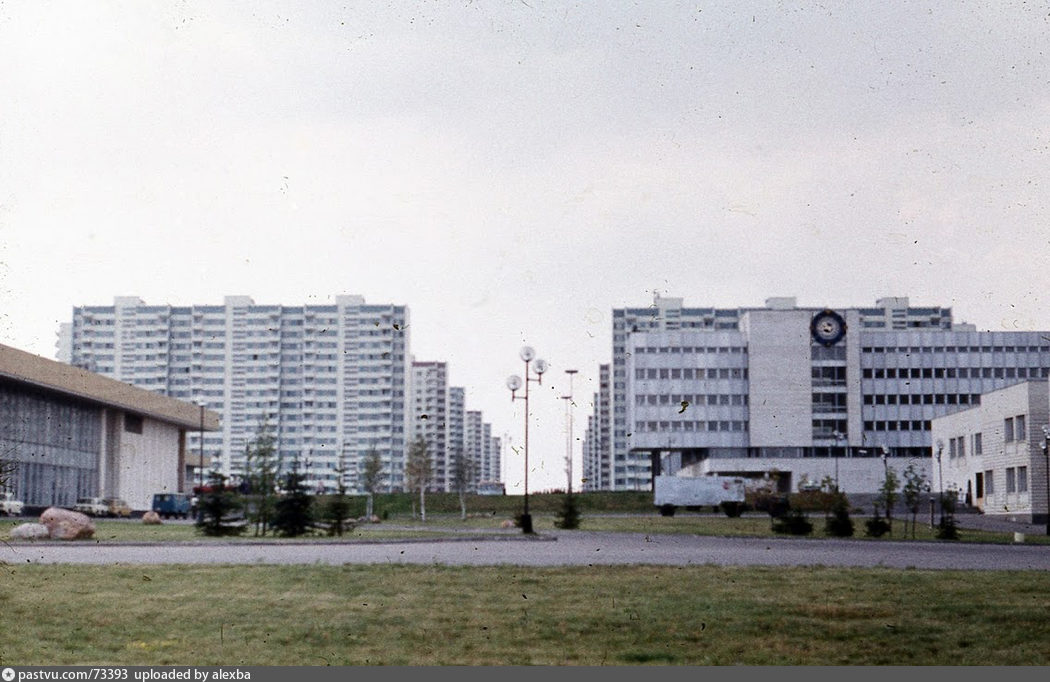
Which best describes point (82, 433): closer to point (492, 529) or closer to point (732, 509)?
point (492, 529)

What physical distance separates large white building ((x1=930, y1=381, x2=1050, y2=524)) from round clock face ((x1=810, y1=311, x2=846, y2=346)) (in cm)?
3939

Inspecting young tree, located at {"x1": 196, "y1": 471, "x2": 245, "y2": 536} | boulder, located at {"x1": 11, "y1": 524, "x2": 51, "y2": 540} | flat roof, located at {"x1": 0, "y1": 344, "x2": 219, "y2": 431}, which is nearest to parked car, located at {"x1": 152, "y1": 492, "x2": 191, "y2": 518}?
flat roof, located at {"x1": 0, "y1": 344, "x2": 219, "y2": 431}

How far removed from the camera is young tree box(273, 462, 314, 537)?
130 feet

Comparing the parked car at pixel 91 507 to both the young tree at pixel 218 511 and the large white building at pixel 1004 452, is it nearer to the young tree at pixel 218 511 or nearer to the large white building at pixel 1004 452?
the young tree at pixel 218 511

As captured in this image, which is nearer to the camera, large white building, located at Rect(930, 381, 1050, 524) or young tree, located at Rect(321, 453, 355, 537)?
young tree, located at Rect(321, 453, 355, 537)

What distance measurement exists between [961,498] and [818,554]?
66.3 metres

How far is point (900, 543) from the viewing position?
1389 inches

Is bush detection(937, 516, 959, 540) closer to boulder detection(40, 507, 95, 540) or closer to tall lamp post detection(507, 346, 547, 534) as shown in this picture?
tall lamp post detection(507, 346, 547, 534)

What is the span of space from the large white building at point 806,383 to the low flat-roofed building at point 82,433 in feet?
175

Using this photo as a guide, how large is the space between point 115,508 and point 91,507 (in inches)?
129

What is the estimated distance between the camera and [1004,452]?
77.2m

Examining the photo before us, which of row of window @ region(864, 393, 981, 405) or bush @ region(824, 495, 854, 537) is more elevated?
row of window @ region(864, 393, 981, 405)

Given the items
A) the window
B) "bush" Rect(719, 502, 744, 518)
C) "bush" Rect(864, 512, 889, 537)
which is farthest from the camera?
the window

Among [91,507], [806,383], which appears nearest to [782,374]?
[806,383]
